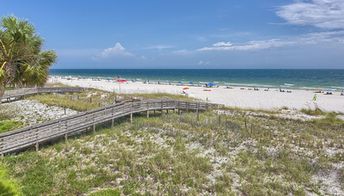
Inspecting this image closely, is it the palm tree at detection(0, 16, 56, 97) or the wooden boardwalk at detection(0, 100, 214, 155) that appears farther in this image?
the wooden boardwalk at detection(0, 100, 214, 155)

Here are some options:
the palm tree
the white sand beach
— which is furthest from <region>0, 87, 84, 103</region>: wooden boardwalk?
the palm tree

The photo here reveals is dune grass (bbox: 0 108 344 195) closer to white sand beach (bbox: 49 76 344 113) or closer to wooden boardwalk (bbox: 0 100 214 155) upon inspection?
wooden boardwalk (bbox: 0 100 214 155)

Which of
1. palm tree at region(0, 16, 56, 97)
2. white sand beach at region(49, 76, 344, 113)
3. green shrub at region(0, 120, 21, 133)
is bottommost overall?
white sand beach at region(49, 76, 344, 113)

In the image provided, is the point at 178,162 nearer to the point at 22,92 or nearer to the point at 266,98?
the point at 22,92

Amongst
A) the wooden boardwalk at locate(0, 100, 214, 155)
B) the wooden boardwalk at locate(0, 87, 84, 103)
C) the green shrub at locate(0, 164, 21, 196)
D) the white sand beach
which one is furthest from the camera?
the white sand beach

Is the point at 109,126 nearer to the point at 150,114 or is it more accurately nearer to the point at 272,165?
the point at 150,114

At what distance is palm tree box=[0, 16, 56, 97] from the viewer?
13625 millimetres

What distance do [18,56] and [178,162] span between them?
8.33 m

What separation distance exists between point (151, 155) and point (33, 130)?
626 cm

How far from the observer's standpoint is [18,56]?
46.9 feet

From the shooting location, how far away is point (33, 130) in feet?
58.4

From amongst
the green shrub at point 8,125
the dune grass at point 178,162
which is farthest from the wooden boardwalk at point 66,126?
the green shrub at point 8,125

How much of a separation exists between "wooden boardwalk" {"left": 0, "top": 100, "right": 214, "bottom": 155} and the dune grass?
56 cm

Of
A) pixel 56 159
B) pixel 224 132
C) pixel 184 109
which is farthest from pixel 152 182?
pixel 184 109
